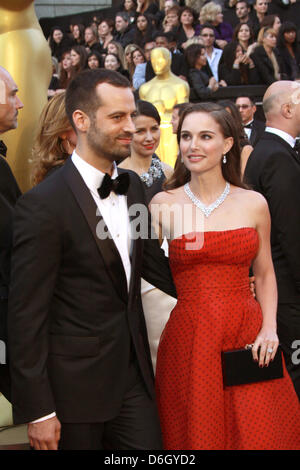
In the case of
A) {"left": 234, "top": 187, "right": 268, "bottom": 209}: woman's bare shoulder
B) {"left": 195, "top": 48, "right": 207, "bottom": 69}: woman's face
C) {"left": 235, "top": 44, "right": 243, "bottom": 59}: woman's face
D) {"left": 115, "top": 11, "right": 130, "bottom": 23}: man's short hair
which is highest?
{"left": 115, "top": 11, "right": 130, "bottom": 23}: man's short hair

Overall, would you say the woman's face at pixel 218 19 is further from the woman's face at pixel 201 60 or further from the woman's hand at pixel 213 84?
the woman's hand at pixel 213 84

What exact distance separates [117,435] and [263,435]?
2.08 feet

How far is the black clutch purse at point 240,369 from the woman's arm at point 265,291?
0.03 metres

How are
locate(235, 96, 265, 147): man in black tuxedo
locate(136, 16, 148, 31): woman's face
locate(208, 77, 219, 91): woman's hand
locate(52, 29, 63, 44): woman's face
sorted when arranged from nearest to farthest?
1. locate(235, 96, 265, 147): man in black tuxedo
2. locate(208, 77, 219, 91): woman's hand
3. locate(136, 16, 148, 31): woman's face
4. locate(52, 29, 63, 44): woman's face

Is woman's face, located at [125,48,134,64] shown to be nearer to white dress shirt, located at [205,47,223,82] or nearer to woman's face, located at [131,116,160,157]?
white dress shirt, located at [205,47,223,82]

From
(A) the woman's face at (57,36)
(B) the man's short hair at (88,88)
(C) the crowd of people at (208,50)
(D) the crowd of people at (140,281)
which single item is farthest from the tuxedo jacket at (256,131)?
(A) the woman's face at (57,36)

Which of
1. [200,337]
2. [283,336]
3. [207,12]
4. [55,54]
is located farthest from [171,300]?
[55,54]

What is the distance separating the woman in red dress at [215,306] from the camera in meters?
2.49

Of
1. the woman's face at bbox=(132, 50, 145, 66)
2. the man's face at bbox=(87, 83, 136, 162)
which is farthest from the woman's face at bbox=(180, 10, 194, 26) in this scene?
the man's face at bbox=(87, 83, 136, 162)

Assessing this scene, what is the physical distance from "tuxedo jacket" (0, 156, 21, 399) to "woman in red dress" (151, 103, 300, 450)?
2.06 feet

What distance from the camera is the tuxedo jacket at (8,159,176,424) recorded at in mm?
2008

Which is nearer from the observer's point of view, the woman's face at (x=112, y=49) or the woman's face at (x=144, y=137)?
the woman's face at (x=144, y=137)

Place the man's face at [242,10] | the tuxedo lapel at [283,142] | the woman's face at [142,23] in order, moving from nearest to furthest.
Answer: the tuxedo lapel at [283,142] < the man's face at [242,10] < the woman's face at [142,23]

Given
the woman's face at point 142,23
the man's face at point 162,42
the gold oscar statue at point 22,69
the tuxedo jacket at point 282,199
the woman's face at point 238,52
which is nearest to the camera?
the tuxedo jacket at point 282,199
